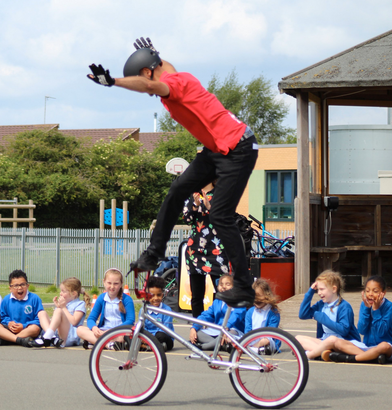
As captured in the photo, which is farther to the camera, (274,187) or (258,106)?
(258,106)

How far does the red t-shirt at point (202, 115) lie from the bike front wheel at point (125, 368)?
1.55 metres

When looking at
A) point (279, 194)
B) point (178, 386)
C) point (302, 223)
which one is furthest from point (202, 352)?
point (279, 194)

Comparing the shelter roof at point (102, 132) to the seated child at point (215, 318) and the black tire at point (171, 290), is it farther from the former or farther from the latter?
the seated child at point (215, 318)

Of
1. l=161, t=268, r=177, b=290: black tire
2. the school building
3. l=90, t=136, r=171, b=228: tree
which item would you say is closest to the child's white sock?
l=161, t=268, r=177, b=290: black tire

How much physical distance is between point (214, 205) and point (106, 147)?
45.4 m

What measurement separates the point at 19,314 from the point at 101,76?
14.3 ft

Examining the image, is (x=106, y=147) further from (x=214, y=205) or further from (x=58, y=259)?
(x=214, y=205)

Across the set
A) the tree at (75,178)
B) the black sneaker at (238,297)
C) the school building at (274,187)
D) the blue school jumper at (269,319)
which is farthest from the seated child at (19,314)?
the tree at (75,178)

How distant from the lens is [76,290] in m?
7.78

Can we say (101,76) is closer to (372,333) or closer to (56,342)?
Result: (372,333)

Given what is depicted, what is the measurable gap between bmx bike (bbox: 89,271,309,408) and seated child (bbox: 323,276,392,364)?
189 cm

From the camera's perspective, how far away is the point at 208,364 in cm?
484

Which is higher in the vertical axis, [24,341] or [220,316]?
[220,316]

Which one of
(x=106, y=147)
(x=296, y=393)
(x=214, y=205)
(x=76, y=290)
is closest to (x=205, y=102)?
(x=214, y=205)
